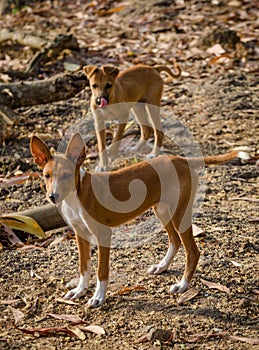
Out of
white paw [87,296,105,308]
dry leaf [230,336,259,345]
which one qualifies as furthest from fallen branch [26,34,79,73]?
dry leaf [230,336,259,345]

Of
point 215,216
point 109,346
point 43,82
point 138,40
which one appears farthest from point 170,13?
point 109,346

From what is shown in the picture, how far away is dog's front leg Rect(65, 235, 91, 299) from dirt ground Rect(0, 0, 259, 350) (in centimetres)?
10

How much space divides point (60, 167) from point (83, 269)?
0.94 meters

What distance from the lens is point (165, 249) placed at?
6.48m

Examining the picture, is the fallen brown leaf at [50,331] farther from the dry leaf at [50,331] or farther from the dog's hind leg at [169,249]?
the dog's hind leg at [169,249]

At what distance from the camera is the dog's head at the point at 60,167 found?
524 cm

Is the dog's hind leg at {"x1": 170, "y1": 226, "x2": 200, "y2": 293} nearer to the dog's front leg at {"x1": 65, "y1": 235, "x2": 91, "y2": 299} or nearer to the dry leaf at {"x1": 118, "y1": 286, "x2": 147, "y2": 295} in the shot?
the dry leaf at {"x1": 118, "y1": 286, "x2": 147, "y2": 295}

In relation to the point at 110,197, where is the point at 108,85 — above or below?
below

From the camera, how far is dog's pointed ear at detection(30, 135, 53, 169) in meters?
5.38

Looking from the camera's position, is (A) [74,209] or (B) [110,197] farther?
(B) [110,197]

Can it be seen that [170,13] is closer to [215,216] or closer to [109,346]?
[215,216]

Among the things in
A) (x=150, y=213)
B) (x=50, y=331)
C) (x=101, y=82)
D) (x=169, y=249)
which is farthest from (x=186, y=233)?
(x=101, y=82)

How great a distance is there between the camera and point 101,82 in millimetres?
8867

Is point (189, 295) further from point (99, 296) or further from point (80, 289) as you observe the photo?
point (80, 289)
